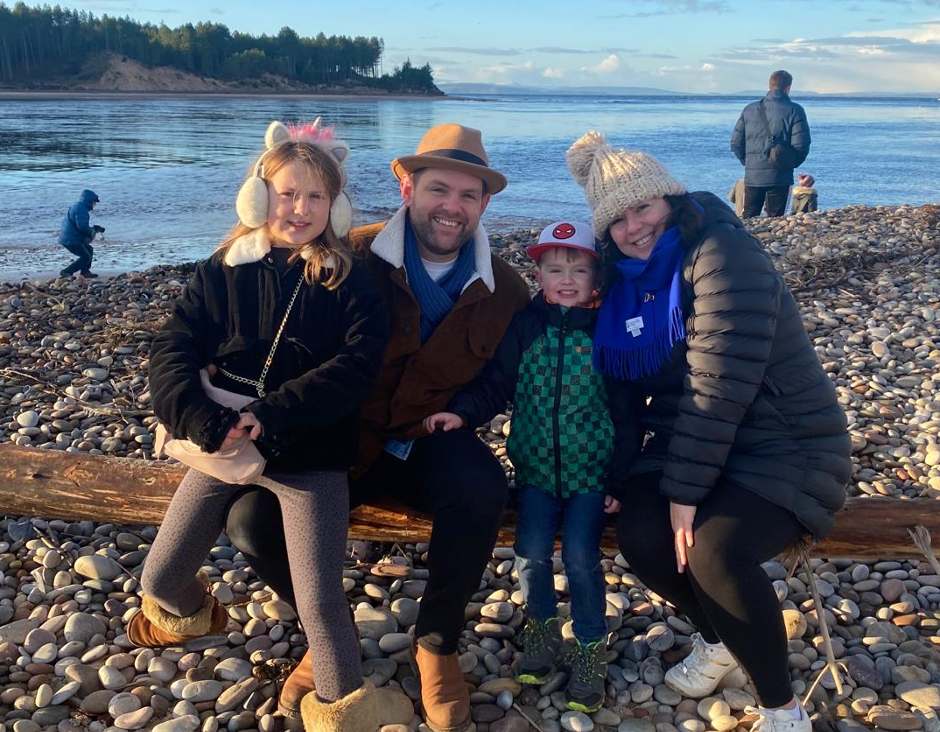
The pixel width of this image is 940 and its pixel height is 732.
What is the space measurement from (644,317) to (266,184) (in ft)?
4.38

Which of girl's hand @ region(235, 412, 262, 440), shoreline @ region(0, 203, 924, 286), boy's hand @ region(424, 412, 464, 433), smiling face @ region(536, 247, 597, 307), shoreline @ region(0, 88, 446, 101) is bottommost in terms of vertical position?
shoreline @ region(0, 203, 924, 286)

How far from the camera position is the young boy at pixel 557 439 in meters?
2.73

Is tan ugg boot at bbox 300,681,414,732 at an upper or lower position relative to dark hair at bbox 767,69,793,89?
lower

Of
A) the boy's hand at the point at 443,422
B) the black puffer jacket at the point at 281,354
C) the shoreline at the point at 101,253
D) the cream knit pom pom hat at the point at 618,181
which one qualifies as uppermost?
→ the cream knit pom pom hat at the point at 618,181

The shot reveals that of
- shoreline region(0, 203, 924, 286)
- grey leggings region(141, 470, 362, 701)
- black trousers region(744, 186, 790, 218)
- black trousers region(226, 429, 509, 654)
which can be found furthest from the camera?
black trousers region(744, 186, 790, 218)

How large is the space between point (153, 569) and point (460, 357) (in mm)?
1243

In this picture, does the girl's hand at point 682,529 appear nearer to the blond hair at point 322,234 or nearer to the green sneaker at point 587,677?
the green sneaker at point 587,677

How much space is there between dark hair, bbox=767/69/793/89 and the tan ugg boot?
33.7 feet

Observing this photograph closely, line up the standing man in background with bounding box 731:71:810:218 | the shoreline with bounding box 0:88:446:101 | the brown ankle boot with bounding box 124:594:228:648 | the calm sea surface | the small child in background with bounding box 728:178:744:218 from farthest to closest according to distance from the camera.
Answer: the shoreline with bounding box 0:88:446:101 < the calm sea surface < the small child in background with bounding box 728:178:744:218 < the standing man in background with bounding box 731:71:810:218 < the brown ankle boot with bounding box 124:594:228:648

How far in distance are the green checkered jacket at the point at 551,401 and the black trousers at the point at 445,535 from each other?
0.19 metres

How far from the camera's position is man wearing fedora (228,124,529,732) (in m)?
2.62

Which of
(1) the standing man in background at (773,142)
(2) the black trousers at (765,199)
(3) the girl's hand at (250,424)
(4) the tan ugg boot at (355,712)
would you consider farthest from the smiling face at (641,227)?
(2) the black trousers at (765,199)

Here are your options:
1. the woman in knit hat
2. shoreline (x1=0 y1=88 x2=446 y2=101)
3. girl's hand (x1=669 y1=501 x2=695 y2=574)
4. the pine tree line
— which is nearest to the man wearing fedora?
the woman in knit hat

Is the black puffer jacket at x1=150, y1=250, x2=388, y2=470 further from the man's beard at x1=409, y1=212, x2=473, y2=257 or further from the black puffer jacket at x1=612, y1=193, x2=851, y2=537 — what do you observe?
the black puffer jacket at x1=612, y1=193, x2=851, y2=537
